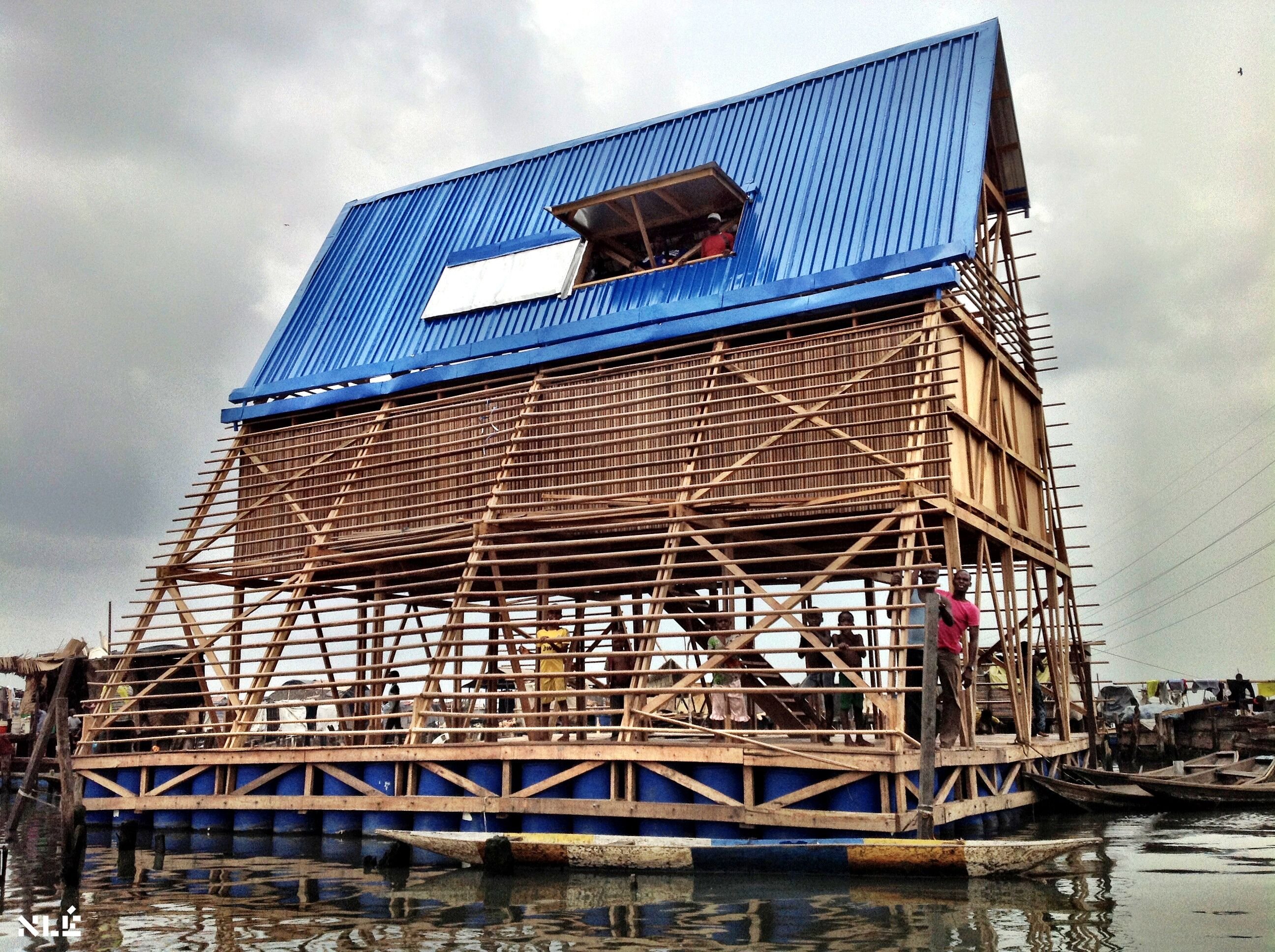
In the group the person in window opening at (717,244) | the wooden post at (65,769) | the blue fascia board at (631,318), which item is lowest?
the wooden post at (65,769)

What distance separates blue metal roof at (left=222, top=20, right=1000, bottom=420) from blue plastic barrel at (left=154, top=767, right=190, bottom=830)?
6.99 m

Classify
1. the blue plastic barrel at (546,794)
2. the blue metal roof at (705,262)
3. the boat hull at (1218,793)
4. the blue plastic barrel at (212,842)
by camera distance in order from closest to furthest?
the blue plastic barrel at (546,794) → the blue plastic barrel at (212,842) → the blue metal roof at (705,262) → the boat hull at (1218,793)

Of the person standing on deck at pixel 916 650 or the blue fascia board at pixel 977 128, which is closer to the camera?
the person standing on deck at pixel 916 650

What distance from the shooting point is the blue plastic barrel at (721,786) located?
13.1 meters

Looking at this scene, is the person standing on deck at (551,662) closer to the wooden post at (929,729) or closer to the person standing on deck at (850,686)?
the person standing on deck at (850,686)

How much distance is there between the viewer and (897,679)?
1350cm

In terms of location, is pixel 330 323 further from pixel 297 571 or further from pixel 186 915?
pixel 186 915

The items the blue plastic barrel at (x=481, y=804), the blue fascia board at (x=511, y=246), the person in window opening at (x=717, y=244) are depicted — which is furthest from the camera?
the blue fascia board at (x=511, y=246)

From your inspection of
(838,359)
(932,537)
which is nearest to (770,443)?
(838,359)

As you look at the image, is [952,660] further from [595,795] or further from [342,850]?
[342,850]

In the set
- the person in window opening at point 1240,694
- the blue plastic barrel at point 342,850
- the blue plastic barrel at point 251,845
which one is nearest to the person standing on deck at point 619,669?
the blue plastic barrel at point 342,850

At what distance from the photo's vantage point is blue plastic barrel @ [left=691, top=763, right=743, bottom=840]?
43.1 feet

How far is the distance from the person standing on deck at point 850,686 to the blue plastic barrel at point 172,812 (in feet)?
31.6

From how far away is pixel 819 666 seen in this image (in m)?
18.0
